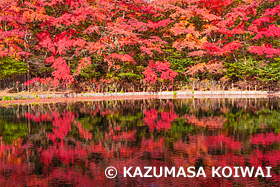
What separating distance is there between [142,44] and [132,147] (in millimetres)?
27675

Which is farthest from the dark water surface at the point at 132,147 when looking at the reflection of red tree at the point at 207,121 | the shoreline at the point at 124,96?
the shoreline at the point at 124,96

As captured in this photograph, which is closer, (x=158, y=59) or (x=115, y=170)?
(x=115, y=170)

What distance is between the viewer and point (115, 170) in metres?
9.54

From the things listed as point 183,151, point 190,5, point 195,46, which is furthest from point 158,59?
point 183,151

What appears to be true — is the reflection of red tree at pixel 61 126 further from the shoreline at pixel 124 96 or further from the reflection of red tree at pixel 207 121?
the shoreline at pixel 124 96

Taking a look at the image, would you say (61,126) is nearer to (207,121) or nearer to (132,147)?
(132,147)

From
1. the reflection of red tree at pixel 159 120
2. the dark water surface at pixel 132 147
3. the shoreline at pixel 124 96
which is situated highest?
the shoreline at pixel 124 96

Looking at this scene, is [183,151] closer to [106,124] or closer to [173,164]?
[173,164]

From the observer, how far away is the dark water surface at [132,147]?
8.77 meters

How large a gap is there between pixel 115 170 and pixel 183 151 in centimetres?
276

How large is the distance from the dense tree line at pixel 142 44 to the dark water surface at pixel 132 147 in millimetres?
18275

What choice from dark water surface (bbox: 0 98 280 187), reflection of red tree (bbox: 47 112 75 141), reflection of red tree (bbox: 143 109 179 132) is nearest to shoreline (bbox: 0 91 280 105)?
reflection of red tree (bbox: 47 112 75 141)

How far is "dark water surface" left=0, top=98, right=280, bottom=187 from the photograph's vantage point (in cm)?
877

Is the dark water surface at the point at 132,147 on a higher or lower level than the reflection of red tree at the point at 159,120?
lower
